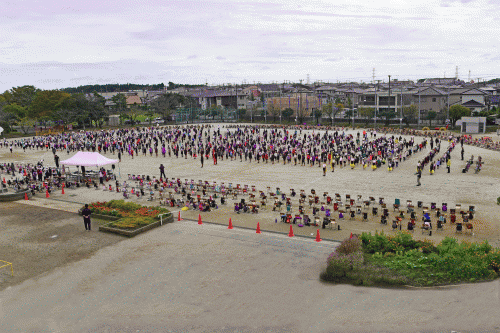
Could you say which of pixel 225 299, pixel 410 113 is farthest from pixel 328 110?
pixel 225 299

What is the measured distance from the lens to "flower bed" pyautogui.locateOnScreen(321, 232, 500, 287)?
9727mm

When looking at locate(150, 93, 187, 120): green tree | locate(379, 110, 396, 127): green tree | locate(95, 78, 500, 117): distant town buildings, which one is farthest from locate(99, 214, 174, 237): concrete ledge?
locate(150, 93, 187, 120): green tree

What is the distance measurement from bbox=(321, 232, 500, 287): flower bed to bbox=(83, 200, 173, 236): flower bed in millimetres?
8303

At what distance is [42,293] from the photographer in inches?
415

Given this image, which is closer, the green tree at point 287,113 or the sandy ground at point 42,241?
the sandy ground at point 42,241

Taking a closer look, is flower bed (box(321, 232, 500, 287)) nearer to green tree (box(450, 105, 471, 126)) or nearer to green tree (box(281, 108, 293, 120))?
green tree (box(450, 105, 471, 126))

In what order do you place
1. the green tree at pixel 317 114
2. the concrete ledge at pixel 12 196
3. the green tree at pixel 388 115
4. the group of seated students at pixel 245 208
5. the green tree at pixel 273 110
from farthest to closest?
1. the green tree at pixel 273 110
2. the green tree at pixel 317 114
3. the green tree at pixel 388 115
4. the concrete ledge at pixel 12 196
5. the group of seated students at pixel 245 208

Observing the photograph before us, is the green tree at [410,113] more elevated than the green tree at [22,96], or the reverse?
the green tree at [22,96]

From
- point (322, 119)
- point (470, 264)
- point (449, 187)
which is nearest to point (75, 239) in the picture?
point (470, 264)

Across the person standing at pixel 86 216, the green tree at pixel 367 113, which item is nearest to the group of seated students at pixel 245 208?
the person standing at pixel 86 216

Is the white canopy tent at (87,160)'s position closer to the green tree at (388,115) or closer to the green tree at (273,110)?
the green tree at (388,115)

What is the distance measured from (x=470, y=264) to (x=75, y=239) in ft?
44.9

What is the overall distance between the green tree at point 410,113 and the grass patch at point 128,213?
201 ft

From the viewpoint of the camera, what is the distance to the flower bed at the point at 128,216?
610 inches
